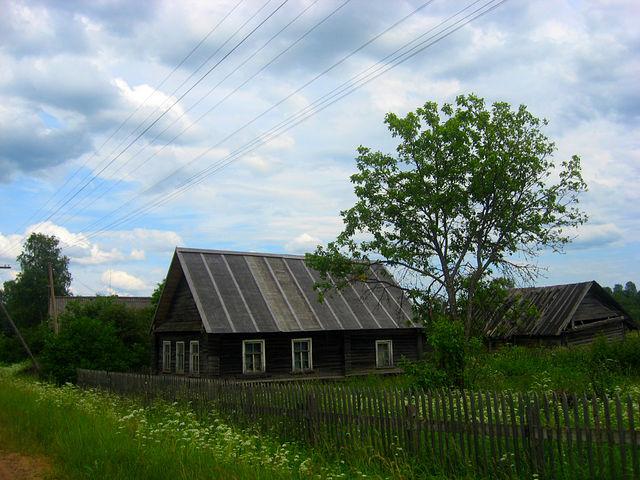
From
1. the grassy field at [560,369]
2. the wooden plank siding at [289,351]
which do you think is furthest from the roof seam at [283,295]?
the grassy field at [560,369]

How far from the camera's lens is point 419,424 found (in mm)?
7941

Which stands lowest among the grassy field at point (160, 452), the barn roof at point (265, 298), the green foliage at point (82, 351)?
the grassy field at point (160, 452)

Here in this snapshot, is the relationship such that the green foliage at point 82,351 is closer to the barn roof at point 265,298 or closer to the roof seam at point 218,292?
the barn roof at point 265,298

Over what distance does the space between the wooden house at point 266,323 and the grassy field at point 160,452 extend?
346 inches

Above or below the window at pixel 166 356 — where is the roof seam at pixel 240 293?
above

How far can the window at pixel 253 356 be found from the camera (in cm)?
2112

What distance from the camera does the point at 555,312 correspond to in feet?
89.6

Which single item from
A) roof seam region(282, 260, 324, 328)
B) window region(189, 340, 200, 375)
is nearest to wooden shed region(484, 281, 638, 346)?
roof seam region(282, 260, 324, 328)

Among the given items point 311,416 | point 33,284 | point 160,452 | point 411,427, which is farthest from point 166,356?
point 33,284

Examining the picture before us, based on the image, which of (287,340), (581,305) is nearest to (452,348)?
(287,340)

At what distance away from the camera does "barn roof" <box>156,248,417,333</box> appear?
2080 cm

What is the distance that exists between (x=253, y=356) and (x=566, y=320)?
50.4 ft

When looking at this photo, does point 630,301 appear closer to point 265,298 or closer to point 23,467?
point 265,298

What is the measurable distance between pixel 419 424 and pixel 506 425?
4.52ft
